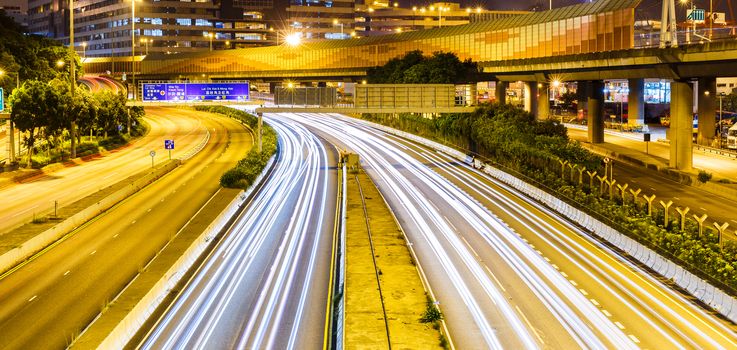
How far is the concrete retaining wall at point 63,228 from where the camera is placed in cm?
3481

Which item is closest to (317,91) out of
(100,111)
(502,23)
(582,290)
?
(100,111)

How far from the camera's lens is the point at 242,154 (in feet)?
271

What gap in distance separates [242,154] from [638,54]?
41.5 m

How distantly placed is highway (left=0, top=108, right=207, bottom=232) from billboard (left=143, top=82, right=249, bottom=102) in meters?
6.63

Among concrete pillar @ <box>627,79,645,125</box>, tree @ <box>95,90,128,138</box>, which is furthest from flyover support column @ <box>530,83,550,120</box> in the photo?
tree @ <box>95,90,128,138</box>

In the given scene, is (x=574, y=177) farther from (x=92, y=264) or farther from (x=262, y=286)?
(x=92, y=264)

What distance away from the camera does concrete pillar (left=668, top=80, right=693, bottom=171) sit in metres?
65.3

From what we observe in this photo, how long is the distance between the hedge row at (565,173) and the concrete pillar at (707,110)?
80.1 ft

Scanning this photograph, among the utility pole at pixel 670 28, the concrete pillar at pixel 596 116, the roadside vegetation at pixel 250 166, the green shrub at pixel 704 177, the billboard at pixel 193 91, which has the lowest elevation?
the green shrub at pixel 704 177

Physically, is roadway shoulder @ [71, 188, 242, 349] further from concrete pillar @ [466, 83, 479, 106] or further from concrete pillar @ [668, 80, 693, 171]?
concrete pillar @ [668, 80, 693, 171]

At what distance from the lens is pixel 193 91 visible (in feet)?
255

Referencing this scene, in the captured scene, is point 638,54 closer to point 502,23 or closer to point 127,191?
point 502,23

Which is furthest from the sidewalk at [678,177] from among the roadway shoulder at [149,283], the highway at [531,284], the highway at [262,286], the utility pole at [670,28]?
the roadway shoulder at [149,283]

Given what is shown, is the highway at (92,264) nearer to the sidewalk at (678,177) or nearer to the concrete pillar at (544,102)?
the sidewalk at (678,177)
